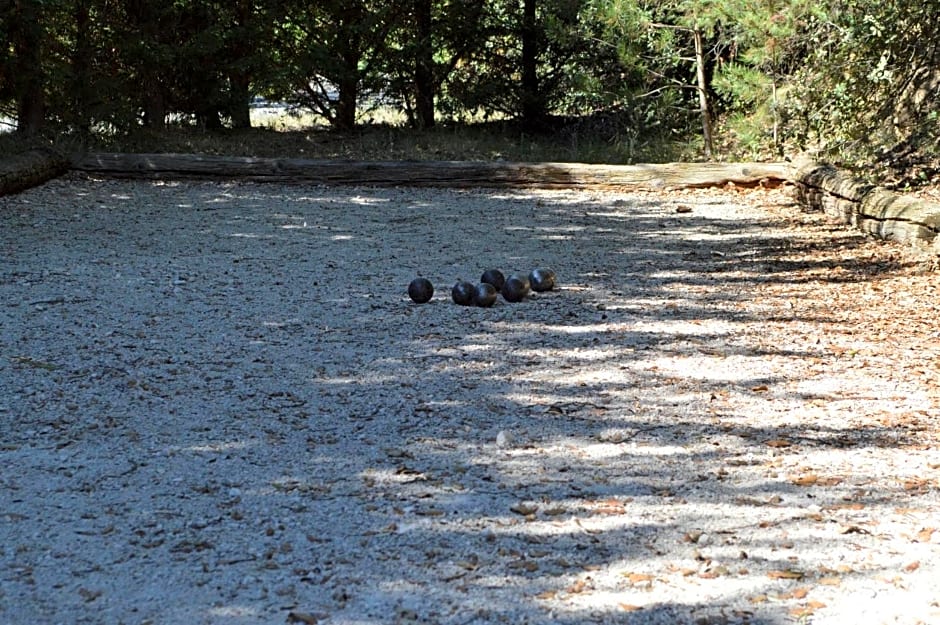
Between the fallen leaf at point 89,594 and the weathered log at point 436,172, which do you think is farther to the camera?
the weathered log at point 436,172

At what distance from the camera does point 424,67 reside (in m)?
13.6

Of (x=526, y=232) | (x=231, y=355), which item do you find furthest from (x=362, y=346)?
(x=526, y=232)

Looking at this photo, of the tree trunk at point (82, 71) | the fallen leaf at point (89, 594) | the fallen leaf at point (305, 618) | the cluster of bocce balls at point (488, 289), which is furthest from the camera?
the tree trunk at point (82, 71)

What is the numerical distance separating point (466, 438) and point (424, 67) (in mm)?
10169

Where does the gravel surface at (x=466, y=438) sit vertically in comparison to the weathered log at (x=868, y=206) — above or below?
below

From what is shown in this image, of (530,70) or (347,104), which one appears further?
(347,104)

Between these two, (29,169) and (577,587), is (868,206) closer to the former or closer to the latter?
(577,587)

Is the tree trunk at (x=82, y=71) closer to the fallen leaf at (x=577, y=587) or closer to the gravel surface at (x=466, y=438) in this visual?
the gravel surface at (x=466, y=438)

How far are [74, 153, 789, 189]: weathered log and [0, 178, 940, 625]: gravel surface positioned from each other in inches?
122

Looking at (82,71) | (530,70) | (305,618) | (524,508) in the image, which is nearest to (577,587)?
(524,508)

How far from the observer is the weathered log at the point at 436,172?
10.9 metres

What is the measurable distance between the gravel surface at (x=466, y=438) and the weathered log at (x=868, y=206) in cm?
40

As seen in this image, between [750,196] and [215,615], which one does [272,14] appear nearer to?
[750,196]

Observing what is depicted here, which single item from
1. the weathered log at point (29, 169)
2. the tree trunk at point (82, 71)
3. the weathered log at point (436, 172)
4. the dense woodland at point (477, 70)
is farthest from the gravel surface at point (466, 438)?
the tree trunk at point (82, 71)
